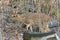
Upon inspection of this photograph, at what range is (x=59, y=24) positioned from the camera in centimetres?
538

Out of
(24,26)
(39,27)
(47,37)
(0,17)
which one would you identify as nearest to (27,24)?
(24,26)

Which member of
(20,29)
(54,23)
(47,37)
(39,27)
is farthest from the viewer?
(54,23)

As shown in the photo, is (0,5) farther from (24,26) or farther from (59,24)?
(59,24)

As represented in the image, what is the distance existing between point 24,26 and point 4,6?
145cm

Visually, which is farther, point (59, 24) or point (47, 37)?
point (59, 24)

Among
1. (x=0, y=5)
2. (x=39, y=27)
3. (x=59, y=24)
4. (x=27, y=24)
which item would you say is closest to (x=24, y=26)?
(x=27, y=24)

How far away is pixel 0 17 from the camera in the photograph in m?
5.46

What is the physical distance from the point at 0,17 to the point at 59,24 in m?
1.78

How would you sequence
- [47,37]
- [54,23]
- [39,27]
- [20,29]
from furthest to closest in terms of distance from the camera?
[54,23] < [20,29] < [39,27] < [47,37]

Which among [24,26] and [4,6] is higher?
[4,6]

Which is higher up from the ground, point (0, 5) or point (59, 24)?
point (0, 5)

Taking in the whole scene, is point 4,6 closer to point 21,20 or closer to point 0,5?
point 0,5

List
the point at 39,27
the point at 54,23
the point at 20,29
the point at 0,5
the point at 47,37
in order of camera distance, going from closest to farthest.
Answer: the point at 47,37 < the point at 39,27 < the point at 20,29 < the point at 54,23 < the point at 0,5

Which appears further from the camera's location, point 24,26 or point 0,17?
point 0,17
